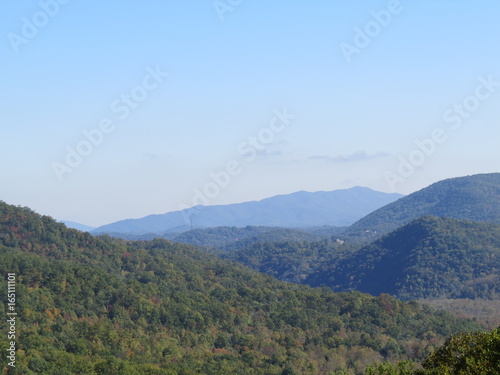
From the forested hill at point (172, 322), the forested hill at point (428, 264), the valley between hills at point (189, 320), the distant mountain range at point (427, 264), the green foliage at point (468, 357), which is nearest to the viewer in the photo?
the green foliage at point (468, 357)

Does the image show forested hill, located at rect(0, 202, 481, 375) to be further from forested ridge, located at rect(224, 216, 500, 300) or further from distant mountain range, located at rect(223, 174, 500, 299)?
forested ridge, located at rect(224, 216, 500, 300)

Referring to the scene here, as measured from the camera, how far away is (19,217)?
94875 mm

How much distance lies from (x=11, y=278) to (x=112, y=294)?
1438 cm

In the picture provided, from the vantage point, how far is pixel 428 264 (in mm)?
155500

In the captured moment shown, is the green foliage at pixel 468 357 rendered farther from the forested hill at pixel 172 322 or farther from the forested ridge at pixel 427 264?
the forested ridge at pixel 427 264

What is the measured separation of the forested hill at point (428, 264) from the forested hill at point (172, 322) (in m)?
61.6

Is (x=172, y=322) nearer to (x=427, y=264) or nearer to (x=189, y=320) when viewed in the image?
(x=189, y=320)

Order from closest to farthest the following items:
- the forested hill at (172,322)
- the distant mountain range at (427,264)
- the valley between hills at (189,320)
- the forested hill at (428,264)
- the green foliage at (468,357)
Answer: the green foliage at (468,357)
the valley between hills at (189,320)
the forested hill at (172,322)
the forested hill at (428,264)
the distant mountain range at (427,264)

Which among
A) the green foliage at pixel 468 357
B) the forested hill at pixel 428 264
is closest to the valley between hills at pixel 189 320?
the green foliage at pixel 468 357

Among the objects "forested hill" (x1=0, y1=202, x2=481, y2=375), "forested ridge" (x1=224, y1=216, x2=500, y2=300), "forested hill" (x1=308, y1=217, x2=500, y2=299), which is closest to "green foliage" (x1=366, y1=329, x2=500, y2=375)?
"forested hill" (x1=0, y1=202, x2=481, y2=375)

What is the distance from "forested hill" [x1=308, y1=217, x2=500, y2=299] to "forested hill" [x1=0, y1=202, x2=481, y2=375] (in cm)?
6156

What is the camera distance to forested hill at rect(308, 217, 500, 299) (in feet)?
471

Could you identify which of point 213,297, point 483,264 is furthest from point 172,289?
point 483,264

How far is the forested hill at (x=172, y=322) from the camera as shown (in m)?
51.6
